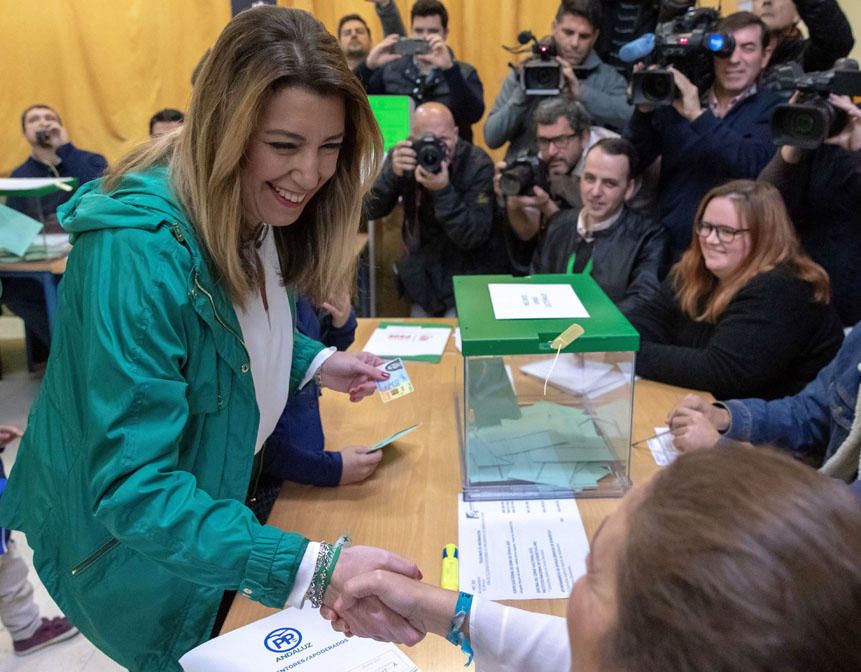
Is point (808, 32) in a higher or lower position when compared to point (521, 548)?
higher

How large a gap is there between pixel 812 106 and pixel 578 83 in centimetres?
124

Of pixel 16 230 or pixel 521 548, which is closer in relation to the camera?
pixel 521 548

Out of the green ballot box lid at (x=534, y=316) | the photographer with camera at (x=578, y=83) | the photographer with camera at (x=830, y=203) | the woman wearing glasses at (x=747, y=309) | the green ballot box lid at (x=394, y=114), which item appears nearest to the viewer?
the green ballot box lid at (x=534, y=316)

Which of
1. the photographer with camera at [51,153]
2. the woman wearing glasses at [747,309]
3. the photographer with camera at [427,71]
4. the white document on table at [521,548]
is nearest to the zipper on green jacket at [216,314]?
the white document on table at [521,548]

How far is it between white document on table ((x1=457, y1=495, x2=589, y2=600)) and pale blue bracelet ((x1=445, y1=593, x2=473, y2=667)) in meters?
0.19

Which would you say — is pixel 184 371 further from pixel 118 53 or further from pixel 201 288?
pixel 118 53

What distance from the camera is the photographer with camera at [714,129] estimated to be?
276 cm

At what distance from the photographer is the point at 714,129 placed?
9.11ft

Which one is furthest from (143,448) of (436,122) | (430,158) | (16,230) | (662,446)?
(16,230)

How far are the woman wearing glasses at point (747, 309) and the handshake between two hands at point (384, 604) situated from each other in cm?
117

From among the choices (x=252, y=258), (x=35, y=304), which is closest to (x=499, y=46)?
(x=35, y=304)

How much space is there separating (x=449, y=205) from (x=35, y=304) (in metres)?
1.99

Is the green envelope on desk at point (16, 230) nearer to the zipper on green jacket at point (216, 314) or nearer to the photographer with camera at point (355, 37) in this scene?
the photographer with camera at point (355, 37)

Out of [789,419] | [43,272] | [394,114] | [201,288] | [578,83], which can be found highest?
[201,288]
